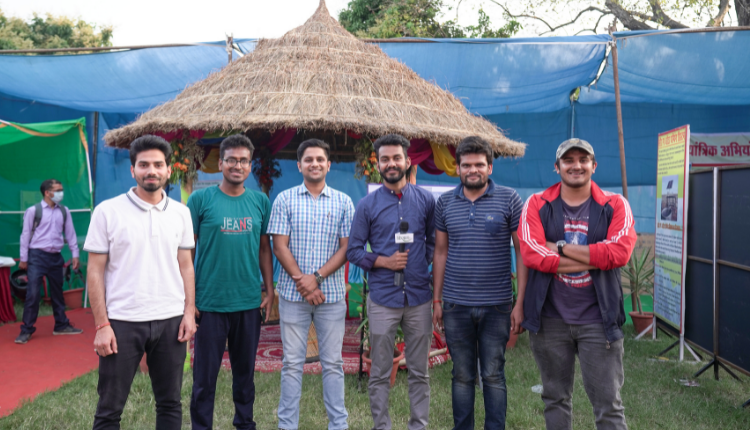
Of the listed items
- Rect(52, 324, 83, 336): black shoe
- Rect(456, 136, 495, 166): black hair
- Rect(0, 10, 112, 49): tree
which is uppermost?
Rect(0, 10, 112, 49): tree

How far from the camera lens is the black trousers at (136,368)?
2.79m

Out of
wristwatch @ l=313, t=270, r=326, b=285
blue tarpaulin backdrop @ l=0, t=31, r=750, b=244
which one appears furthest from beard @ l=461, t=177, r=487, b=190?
blue tarpaulin backdrop @ l=0, t=31, r=750, b=244

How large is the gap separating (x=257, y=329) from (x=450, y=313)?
127 cm

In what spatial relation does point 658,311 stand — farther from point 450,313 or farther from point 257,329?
point 257,329

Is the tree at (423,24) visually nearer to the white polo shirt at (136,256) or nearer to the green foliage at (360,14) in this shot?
the green foliage at (360,14)

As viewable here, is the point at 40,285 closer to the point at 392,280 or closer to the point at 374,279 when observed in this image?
the point at 374,279

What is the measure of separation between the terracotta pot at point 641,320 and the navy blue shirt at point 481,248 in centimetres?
471

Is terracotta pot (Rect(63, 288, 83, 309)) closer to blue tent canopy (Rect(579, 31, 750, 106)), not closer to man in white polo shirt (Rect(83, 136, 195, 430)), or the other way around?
Result: man in white polo shirt (Rect(83, 136, 195, 430))

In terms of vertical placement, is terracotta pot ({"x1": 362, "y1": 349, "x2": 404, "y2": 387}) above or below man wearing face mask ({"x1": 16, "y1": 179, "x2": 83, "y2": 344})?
below

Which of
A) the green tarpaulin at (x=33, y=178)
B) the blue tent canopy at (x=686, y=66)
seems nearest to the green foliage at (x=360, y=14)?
the blue tent canopy at (x=686, y=66)

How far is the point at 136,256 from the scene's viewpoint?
2.84m

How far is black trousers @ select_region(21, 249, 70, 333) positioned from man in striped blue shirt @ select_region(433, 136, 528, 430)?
5.75m

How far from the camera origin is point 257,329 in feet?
11.8

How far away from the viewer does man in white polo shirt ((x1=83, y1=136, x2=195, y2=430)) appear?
9.14ft
